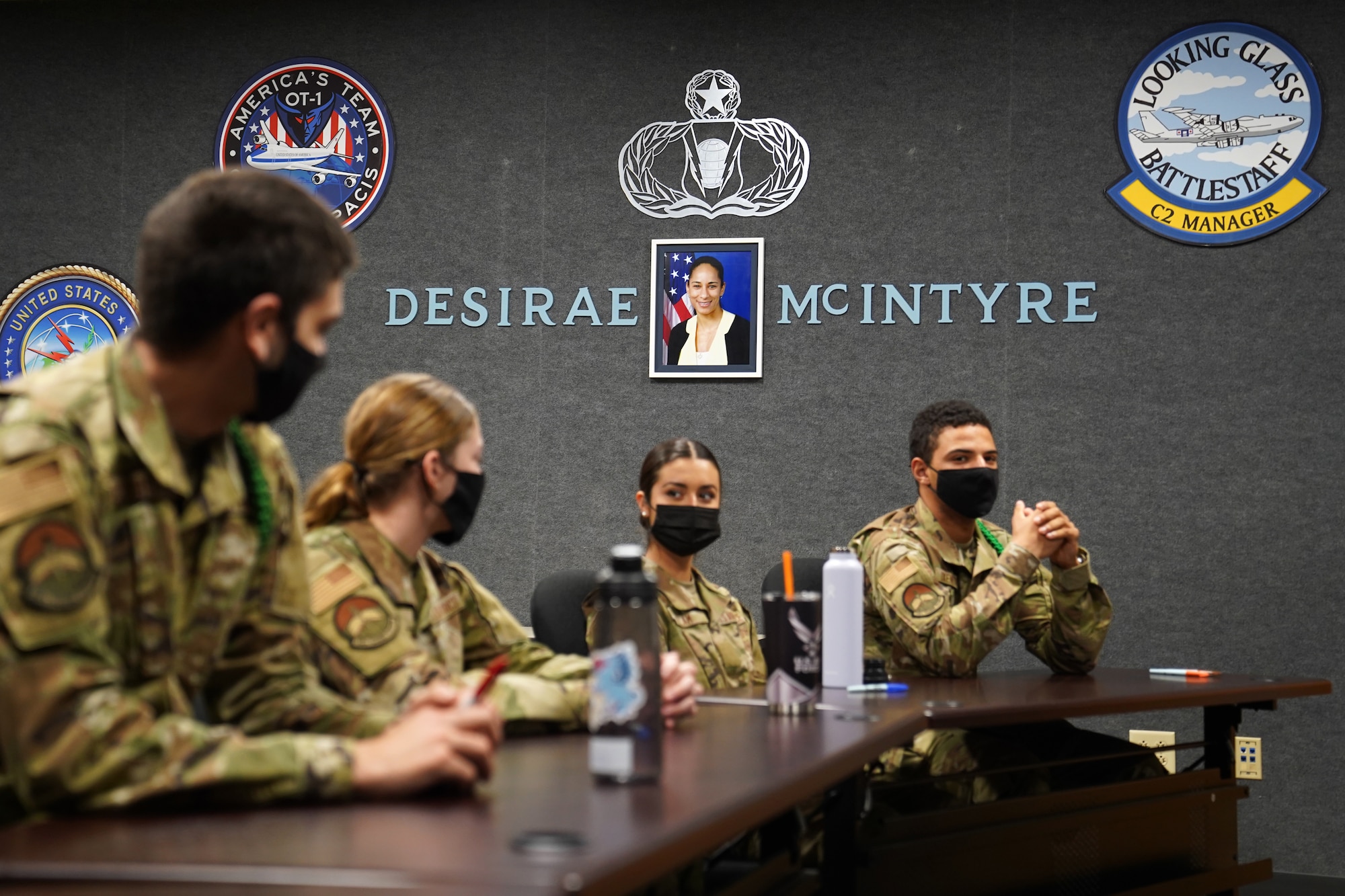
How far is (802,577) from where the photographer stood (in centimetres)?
289

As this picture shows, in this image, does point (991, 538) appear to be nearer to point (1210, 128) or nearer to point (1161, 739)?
point (1161, 739)

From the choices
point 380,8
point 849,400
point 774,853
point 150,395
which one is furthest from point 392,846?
point 380,8

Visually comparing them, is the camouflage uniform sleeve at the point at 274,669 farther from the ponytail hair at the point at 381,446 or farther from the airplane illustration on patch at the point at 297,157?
the airplane illustration on patch at the point at 297,157

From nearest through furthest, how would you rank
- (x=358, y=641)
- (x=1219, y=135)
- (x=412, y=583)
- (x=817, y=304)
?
(x=358, y=641) → (x=412, y=583) → (x=1219, y=135) → (x=817, y=304)

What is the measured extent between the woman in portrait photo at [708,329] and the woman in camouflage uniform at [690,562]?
3.87 ft

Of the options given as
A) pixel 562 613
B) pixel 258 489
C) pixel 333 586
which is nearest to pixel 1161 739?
pixel 562 613

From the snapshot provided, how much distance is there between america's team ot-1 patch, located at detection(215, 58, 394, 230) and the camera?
13.6 ft

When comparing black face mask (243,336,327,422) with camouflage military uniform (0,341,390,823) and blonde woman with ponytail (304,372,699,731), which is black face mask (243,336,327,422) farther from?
blonde woman with ponytail (304,372,699,731)

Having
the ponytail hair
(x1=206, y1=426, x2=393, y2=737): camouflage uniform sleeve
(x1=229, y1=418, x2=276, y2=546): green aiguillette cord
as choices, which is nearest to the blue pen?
the ponytail hair

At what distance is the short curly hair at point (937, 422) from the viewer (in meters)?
2.84

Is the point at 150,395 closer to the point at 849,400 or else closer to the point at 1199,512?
the point at 849,400

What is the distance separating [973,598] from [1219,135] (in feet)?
6.42

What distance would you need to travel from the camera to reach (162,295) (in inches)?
42.3

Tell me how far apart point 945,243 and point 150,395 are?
3.08 meters
